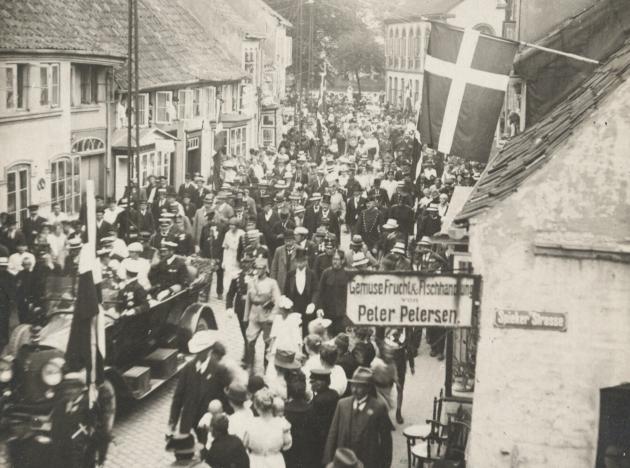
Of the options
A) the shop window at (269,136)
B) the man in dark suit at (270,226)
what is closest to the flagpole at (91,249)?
the man in dark suit at (270,226)

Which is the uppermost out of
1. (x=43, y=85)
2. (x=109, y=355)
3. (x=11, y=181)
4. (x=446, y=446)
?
Answer: (x=43, y=85)

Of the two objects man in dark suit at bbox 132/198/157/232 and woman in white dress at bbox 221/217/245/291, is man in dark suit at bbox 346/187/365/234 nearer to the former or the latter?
man in dark suit at bbox 132/198/157/232

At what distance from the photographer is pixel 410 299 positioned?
31.5 feet

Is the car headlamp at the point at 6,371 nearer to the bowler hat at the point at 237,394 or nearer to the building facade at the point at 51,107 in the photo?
the bowler hat at the point at 237,394

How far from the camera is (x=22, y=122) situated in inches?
937

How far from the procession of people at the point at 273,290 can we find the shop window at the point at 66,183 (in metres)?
2.25

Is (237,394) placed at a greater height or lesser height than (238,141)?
lesser

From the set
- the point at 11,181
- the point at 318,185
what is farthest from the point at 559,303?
the point at 318,185

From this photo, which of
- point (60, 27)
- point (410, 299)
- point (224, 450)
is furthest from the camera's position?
point (60, 27)

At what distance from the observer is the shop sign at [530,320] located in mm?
9711

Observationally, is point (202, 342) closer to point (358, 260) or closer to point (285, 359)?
point (285, 359)

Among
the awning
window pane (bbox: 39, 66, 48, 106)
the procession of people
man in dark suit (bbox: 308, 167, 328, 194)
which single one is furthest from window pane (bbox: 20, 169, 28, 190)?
man in dark suit (bbox: 308, 167, 328, 194)

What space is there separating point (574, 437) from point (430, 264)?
721cm

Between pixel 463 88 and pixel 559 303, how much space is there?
10.7 feet
